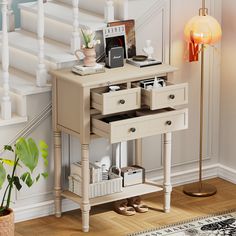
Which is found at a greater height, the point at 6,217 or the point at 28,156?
the point at 28,156

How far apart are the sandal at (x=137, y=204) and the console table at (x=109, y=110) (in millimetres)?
152

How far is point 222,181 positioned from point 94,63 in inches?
54.6

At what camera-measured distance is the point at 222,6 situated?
5488 mm

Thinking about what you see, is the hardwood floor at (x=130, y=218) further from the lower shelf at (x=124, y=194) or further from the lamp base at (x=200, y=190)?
the lower shelf at (x=124, y=194)

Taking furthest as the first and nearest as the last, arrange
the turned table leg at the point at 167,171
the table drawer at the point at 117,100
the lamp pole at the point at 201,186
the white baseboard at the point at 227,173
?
1. the white baseboard at the point at 227,173
2. the lamp pole at the point at 201,186
3. the turned table leg at the point at 167,171
4. the table drawer at the point at 117,100

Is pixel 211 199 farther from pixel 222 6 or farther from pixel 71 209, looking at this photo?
pixel 222 6

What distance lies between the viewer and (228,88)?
5578mm

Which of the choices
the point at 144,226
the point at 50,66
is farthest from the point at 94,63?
the point at 144,226

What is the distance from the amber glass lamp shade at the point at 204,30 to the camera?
5.12m

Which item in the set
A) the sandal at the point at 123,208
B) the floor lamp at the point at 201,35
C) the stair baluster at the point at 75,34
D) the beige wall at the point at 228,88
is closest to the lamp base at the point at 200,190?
the floor lamp at the point at 201,35

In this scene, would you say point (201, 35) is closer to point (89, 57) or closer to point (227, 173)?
point (89, 57)

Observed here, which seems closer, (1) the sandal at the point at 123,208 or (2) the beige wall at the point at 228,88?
(1) the sandal at the point at 123,208

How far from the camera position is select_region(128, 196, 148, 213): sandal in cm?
516

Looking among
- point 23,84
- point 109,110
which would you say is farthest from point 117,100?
point 23,84
